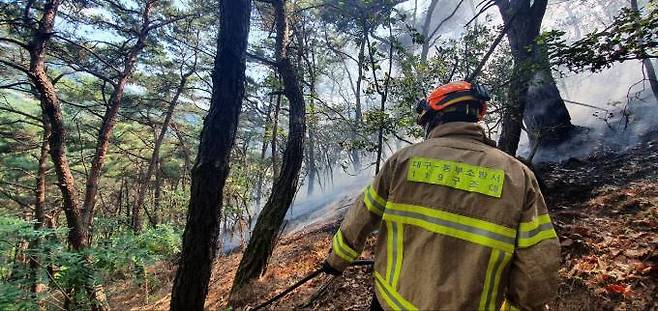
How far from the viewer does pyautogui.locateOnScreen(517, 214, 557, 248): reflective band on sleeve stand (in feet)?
5.36

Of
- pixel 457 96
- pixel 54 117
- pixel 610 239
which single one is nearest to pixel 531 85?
pixel 610 239

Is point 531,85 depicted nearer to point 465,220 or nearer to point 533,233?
point 533,233

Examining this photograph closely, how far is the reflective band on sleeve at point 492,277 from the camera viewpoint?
1624mm

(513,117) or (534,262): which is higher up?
(513,117)

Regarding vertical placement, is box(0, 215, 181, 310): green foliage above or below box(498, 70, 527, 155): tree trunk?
below

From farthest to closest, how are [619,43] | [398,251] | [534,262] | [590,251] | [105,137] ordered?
[105,137], [590,251], [619,43], [398,251], [534,262]

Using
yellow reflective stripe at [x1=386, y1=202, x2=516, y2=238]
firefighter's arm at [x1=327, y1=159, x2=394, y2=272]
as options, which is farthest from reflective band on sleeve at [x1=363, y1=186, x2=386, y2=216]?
yellow reflective stripe at [x1=386, y1=202, x2=516, y2=238]

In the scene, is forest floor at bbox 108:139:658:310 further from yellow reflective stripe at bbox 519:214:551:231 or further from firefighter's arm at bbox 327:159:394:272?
firefighter's arm at bbox 327:159:394:272

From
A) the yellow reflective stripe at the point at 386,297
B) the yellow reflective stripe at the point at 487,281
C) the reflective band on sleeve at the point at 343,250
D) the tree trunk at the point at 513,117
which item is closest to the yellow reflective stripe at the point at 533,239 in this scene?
the yellow reflective stripe at the point at 487,281

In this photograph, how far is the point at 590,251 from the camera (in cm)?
Answer: 402

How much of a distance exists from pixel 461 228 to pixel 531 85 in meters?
6.00

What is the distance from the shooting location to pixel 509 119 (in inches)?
256

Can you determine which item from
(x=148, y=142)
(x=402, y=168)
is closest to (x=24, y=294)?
(x=402, y=168)

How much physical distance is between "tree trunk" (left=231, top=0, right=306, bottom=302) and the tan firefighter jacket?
4333 mm
